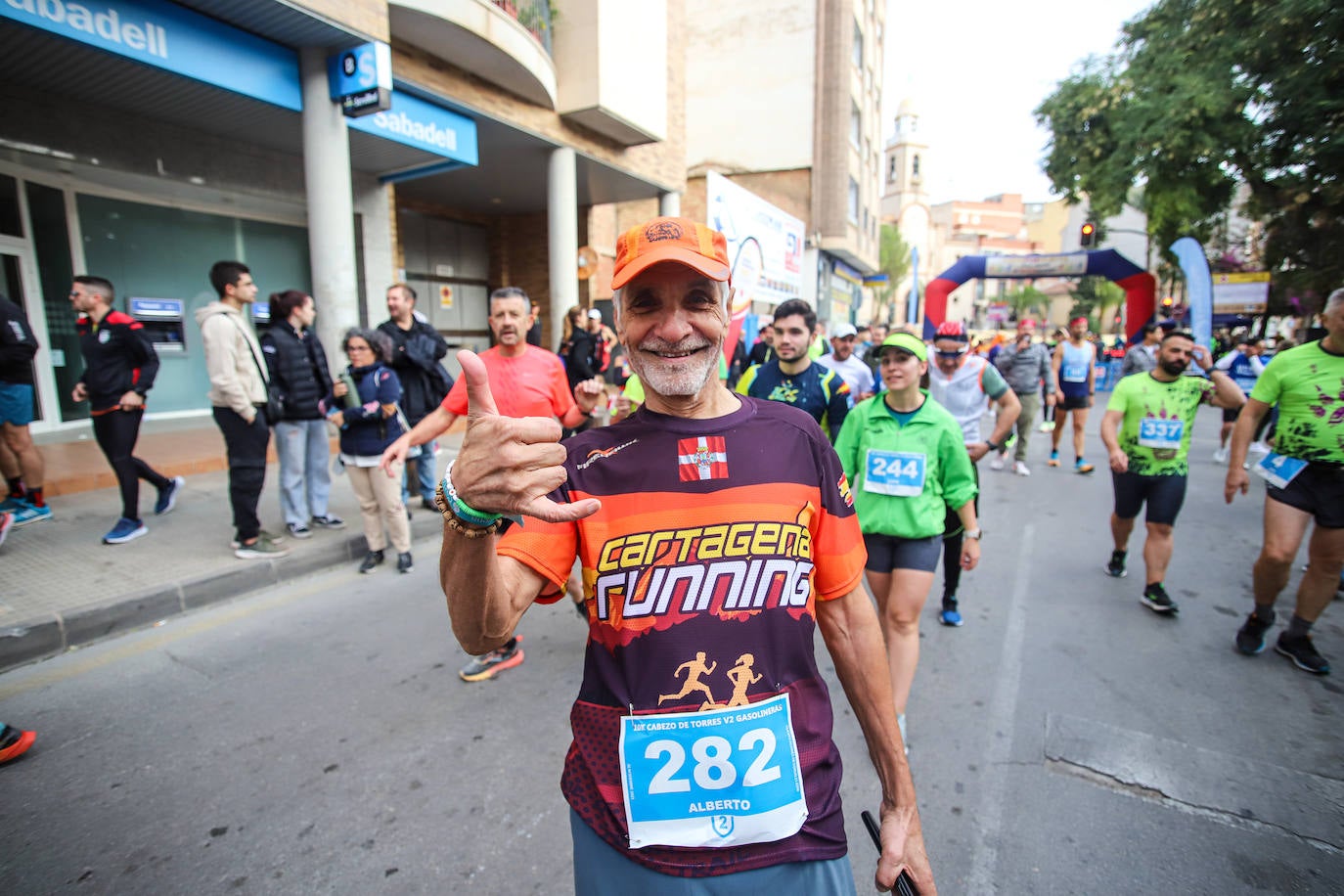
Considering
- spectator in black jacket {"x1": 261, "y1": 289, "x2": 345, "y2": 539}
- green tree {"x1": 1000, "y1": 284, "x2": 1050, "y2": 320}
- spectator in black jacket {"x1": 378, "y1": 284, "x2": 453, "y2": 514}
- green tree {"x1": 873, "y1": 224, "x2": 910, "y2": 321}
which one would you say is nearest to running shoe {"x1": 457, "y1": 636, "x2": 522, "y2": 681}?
spectator in black jacket {"x1": 261, "y1": 289, "x2": 345, "y2": 539}

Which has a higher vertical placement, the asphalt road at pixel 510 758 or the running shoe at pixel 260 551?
the running shoe at pixel 260 551

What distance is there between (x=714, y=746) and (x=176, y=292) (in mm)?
11703

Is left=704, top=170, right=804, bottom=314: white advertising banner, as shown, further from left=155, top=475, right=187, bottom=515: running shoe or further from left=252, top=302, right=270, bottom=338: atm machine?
left=252, top=302, right=270, bottom=338: atm machine

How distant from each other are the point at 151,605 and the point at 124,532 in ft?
5.12

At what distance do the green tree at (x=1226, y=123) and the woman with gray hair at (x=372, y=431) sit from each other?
14.9 metres

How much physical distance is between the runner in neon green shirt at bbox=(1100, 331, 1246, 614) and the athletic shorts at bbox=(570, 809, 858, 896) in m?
4.56

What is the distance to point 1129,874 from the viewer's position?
7.86ft

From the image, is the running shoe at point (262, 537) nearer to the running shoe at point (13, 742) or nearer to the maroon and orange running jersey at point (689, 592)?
the running shoe at point (13, 742)

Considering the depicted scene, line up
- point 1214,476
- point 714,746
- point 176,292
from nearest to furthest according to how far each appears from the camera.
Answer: point 714,746
point 1214,476
point 176,292

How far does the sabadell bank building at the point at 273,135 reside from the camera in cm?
698

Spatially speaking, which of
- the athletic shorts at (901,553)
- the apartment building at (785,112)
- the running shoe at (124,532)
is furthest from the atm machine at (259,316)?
the apartment building at (785,112)

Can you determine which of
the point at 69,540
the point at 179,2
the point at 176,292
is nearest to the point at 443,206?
the point at 176,292

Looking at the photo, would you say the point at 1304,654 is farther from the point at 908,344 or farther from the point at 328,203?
the point at 328,203

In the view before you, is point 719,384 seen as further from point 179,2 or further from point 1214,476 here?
point 1214,476
